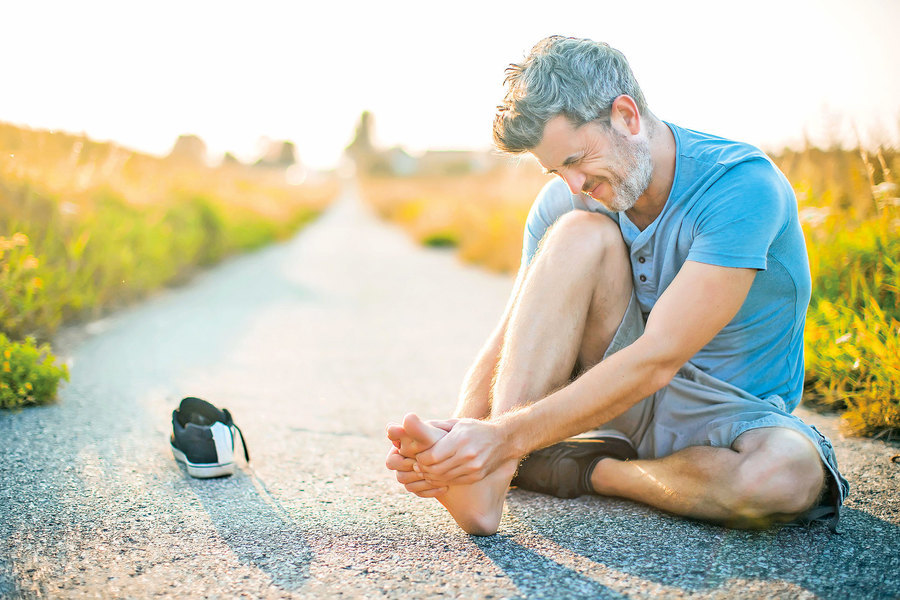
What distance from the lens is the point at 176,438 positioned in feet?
6.88

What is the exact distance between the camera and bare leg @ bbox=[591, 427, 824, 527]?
1547 mm

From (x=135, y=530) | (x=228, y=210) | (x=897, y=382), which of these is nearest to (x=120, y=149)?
(x=228, y=210)

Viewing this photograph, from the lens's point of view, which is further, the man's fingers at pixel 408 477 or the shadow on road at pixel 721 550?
the man's fingers at pixel 408 477

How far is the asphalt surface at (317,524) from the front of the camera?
1429 mm

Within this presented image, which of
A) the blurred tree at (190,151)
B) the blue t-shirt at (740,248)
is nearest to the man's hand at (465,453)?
the blue t-shirt at (740,248)

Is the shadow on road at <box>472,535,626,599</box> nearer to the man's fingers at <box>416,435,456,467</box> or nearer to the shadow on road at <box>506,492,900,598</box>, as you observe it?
the shadow on road at <box>506,492,900,598</box>

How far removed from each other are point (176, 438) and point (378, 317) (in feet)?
10.6

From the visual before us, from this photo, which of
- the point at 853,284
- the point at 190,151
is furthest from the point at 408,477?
the point at 190,151

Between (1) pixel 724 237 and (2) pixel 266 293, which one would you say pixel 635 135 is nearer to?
(1) pixel 724 237

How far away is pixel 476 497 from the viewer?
5.29 ft

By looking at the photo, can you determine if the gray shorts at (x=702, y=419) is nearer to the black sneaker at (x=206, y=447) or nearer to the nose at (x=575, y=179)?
the nose at (x=575, y=179)

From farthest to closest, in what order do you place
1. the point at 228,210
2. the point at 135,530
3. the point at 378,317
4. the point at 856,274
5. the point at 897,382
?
1. the point at 228,210
2. the point at 378,317
3. the point at 856,274
4. the point at 897,382
5. the point at 135,530

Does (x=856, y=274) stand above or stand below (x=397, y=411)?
above

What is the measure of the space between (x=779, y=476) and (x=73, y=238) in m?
4.43
